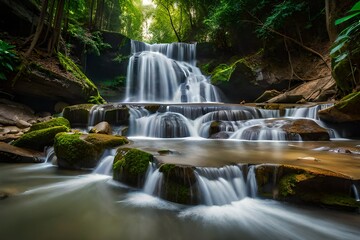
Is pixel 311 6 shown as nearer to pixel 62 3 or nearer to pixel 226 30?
pixel 226 30

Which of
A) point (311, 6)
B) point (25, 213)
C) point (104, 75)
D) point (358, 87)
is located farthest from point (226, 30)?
point (25, 213)

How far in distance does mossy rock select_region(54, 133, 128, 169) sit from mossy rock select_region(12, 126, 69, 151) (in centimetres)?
100

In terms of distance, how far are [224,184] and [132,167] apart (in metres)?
1.45

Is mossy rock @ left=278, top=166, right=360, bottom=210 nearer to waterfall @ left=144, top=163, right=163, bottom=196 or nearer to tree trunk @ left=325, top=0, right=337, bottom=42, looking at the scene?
waterfall @ left=144, top=163, right=163, bottom=196

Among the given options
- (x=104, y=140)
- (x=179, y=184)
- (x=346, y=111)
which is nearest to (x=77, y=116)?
(x=104, y=140)

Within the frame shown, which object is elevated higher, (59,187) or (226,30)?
(226,30)

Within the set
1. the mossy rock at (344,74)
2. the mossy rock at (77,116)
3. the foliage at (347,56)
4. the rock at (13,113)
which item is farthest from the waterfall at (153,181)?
the mossy rock at (344,74)

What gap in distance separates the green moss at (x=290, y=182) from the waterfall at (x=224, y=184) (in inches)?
13.7

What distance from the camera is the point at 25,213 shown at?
2725mm

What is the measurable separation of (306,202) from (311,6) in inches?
496

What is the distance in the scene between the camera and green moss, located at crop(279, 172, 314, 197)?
2.89m

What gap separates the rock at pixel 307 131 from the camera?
616cm

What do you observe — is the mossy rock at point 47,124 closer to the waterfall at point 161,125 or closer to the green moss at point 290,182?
the waterfall at point 161,125

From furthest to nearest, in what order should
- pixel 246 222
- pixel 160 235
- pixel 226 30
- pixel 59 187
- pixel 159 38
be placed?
1. pixel 159 38
2. pixel 226 30
3. pixel 59 187
4. pixel 246 222
5. pixel 160 235
